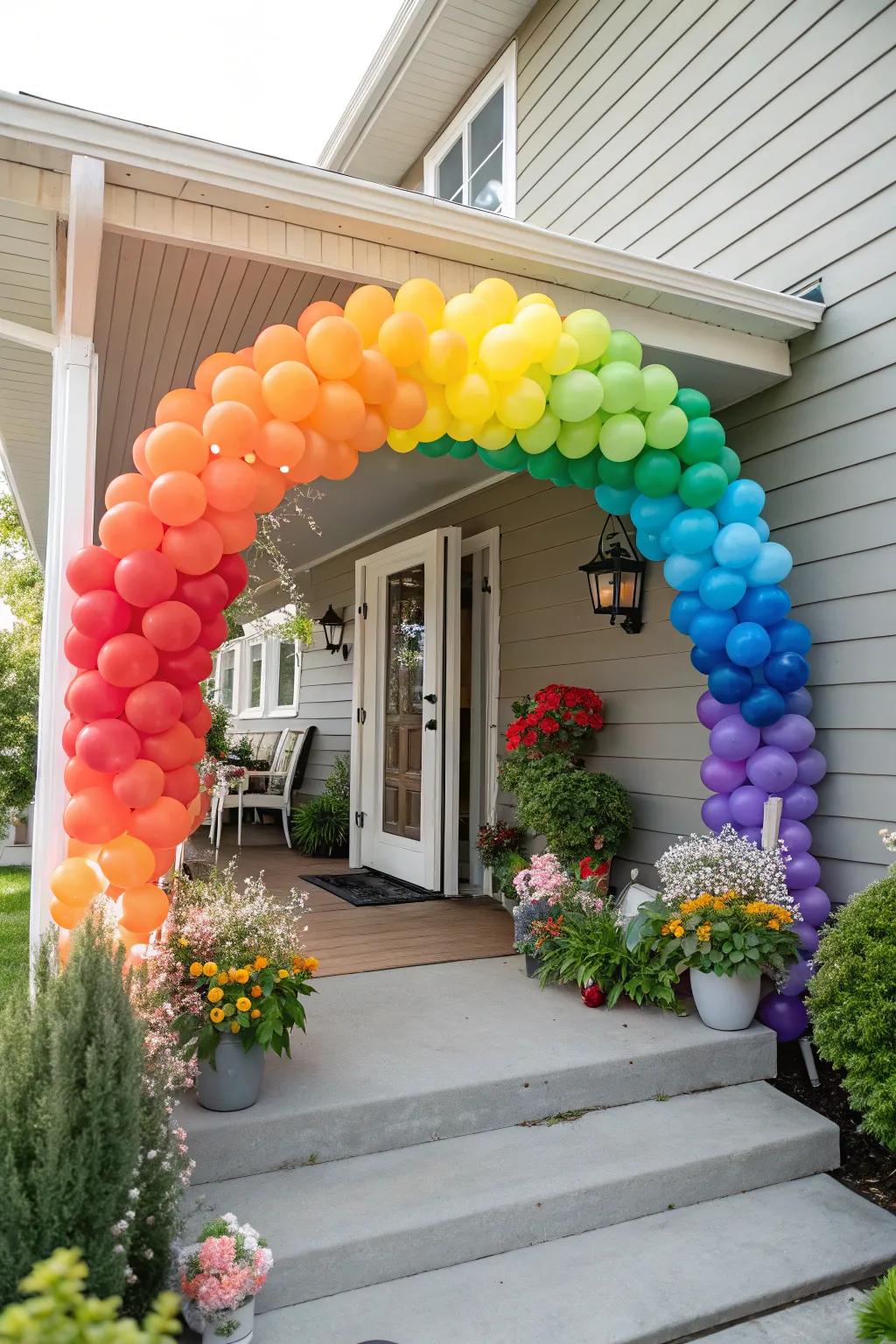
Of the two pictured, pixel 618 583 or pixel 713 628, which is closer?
pixel 713 628

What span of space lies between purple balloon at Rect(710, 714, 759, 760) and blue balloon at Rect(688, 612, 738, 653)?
0.28 meters

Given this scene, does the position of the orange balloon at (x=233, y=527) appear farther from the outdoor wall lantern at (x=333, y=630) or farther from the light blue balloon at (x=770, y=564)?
the outdoor wall lantern at (x=333, y=630)

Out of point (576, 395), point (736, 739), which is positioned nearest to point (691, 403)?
point (576, 395)

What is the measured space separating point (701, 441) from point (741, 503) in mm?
254

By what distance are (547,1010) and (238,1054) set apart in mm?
1281

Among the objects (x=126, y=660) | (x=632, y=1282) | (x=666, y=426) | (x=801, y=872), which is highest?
(x=666, y=426)

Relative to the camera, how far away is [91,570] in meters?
2.43

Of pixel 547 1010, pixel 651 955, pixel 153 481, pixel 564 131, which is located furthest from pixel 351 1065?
pixel 564 131

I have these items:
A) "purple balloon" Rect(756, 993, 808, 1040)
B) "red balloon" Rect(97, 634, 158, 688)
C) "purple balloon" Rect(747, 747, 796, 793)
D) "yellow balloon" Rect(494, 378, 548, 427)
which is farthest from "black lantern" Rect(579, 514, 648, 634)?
"red balloon" Rect(97, 634, 158, 688)

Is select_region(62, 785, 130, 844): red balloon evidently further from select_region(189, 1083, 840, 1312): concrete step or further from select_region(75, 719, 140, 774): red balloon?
select_region(189, 1083, 840, 1312): concrete step

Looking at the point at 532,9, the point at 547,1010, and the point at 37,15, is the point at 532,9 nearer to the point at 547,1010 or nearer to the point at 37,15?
the point at 547,1010

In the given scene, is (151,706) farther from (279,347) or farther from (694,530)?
(694,530)

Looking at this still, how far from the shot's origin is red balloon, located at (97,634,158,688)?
2.37 m

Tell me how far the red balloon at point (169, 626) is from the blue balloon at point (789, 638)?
1984 mm
